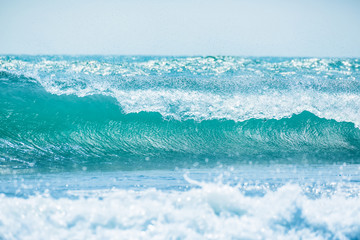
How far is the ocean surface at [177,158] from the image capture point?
298cm

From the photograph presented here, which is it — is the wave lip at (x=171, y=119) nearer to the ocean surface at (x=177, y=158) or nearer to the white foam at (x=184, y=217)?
the ocean surface at (x=177, y=158)

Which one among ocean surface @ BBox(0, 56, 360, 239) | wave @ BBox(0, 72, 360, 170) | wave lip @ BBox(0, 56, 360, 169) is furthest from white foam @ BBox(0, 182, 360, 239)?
wave lip @ BBox(0, 56, 360, 169)

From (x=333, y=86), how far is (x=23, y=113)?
267 inches

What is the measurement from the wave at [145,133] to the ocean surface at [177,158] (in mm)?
21

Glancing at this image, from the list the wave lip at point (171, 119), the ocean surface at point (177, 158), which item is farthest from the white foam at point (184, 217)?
the wave lip at point (171, 119)

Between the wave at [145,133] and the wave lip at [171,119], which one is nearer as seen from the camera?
the wave at [145,133]

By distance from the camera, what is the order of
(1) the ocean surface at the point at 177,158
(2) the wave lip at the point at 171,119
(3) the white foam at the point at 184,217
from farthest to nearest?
(2) the wave lip at the point at 171,119, (1) the ocean surface at the point at 177,158, (3) the white foam at the point at 184,217

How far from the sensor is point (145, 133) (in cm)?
683

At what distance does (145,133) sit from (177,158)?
0.97 metres

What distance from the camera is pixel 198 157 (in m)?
6.27

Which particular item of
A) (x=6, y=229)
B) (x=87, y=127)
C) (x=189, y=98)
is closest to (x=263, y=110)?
(x=189, y=98)

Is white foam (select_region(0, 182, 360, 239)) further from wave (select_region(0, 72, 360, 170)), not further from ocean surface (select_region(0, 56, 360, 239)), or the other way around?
wave (select_region(0, 72, 360, 170))

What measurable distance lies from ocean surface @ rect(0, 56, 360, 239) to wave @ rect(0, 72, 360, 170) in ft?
0.07

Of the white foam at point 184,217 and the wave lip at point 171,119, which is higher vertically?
the wave lip at point 171,119
